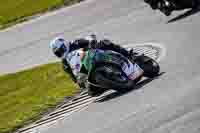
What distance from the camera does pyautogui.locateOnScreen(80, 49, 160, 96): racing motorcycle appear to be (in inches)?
565

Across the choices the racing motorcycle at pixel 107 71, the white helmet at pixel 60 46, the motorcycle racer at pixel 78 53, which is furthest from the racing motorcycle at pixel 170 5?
the white helmet at pixel 60 46

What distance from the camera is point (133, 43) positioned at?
20.1 m

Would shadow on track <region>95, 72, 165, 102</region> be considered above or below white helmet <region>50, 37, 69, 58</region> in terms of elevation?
below

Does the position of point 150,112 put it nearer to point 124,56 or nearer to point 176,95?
point 176,95

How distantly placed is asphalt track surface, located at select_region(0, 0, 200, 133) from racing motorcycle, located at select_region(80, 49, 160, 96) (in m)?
0.28

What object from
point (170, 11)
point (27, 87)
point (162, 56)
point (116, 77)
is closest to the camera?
point (116, 77)

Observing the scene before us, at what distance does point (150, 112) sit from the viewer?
1153cm

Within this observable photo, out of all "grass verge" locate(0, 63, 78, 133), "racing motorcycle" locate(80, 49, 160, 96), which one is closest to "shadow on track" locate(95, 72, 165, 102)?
"racing motorcycle" locate(80, 49, 160, 96)

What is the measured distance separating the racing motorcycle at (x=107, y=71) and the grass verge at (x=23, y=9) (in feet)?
56.9

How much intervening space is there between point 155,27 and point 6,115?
5704 millimetres

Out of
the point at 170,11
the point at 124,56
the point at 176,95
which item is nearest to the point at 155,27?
the point at 170,11

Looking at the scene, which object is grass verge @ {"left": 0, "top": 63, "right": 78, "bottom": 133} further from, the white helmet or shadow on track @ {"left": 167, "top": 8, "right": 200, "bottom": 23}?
shadow on track @ {"left": 167, "top": 8, "right": 200, "bottom": 23}

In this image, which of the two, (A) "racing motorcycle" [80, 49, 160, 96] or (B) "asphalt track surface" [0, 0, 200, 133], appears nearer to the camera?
(B) "asphalt track surface" [0, 0, 200, 133]

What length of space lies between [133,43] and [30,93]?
10.8ft
